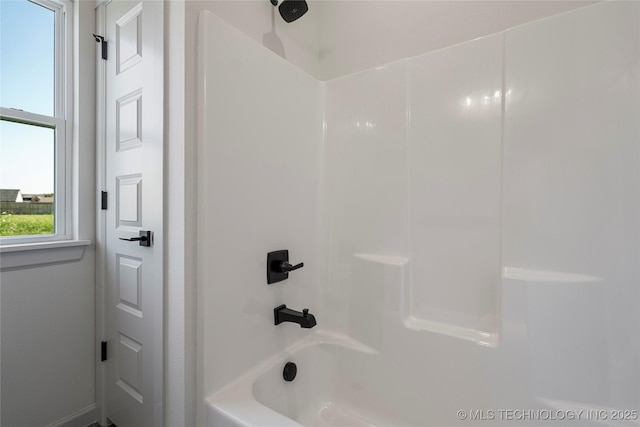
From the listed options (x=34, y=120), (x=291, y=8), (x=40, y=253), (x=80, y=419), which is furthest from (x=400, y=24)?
(x=80, y=419)

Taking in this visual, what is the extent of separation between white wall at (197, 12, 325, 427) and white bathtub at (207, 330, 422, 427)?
76 millimetres

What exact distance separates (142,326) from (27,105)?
123 centimetres

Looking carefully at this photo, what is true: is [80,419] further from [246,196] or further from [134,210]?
[246,196]

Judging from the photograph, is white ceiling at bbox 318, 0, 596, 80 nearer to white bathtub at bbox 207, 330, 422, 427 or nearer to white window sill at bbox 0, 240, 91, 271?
white bathtub at bbox 207, 330, 422, 427

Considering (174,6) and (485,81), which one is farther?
(485,81)

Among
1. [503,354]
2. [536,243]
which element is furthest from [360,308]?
[536,243]

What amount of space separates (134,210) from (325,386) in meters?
1.29

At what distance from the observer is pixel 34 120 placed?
135 cm

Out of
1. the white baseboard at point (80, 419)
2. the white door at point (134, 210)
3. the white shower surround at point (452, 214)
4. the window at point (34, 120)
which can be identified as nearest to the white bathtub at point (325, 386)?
the white shower surround at point (452, 214)

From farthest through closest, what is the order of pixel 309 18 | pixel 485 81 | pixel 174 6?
1. pixel 309 18
2. pixel 485 81
3. pixel 174 6

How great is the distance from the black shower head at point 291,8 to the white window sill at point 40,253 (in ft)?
5.04

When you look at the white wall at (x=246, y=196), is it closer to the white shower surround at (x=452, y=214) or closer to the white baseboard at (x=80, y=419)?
the white shower surround at (x=452, y=214)

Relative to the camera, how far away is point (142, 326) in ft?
4.06

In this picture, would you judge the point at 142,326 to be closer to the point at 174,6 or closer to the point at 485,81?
the point at 174,6
